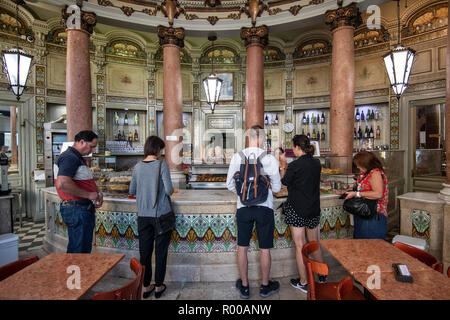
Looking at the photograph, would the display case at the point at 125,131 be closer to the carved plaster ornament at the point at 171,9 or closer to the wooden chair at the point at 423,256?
the carved plaster ornament at the point at 171,9

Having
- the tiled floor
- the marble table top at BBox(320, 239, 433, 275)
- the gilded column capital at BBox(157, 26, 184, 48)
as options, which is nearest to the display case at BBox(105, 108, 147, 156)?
the gilded column capital at BBox(157, 26, 184, 48)

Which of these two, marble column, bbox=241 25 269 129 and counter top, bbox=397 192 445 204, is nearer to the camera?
counter top, bbox=397 192 445 204

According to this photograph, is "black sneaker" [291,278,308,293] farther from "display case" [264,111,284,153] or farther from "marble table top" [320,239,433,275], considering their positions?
"display case" [264,111,284,153]

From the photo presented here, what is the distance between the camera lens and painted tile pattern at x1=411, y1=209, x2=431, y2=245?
3617 mm

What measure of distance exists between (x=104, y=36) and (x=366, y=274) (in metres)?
10.0

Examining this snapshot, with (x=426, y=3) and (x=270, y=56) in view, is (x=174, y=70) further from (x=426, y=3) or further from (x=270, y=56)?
(x=426, y=3)

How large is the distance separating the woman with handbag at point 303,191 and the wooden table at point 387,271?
71cm

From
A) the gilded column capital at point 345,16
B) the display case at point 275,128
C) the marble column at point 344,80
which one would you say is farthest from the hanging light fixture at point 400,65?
the display case at point 275,128

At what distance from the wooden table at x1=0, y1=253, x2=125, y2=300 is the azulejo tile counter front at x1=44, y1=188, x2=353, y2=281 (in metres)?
1.54

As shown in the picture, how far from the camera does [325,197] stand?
3797 millimetres

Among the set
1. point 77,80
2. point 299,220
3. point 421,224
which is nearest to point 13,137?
point 77,80

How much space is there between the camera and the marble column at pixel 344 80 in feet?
17.1

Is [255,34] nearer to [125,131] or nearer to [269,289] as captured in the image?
[269,289]

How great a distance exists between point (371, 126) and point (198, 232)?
729cm
